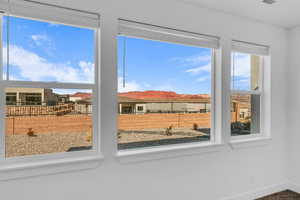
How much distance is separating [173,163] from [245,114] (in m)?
1.47

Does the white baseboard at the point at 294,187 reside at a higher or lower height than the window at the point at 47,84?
lower

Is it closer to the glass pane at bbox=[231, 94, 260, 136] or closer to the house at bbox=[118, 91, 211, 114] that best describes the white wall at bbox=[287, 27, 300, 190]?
the glass pane at bbox=[231, 94, 260, 136]

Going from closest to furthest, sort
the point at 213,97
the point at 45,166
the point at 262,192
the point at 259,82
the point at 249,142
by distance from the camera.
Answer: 1. the point at 45,166
2. the point at 213,97
3. the point at 249,142
4. the point at 262,192
5. the point at 259,82

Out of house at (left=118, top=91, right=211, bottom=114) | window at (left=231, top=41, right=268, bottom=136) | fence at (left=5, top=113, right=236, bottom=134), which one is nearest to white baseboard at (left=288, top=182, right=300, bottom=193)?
window at (left=231, top=41, right=268, bottom=136)

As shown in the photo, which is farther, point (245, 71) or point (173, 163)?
point (245, 71)

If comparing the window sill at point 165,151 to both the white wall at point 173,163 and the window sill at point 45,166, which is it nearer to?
the white wall at point 173,163

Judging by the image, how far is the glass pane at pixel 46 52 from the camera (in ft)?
5.77

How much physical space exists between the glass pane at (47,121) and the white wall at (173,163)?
0.22 meters

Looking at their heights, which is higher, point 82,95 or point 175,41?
point 175,41

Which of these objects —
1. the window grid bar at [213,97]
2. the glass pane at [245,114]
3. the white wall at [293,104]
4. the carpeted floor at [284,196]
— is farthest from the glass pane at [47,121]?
the white wall at [293,104]

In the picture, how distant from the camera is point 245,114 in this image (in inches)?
122

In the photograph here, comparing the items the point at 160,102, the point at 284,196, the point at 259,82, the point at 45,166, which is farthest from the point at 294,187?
the point at 45,166

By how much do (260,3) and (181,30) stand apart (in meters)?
0.97

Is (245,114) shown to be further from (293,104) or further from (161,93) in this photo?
(161,93)
